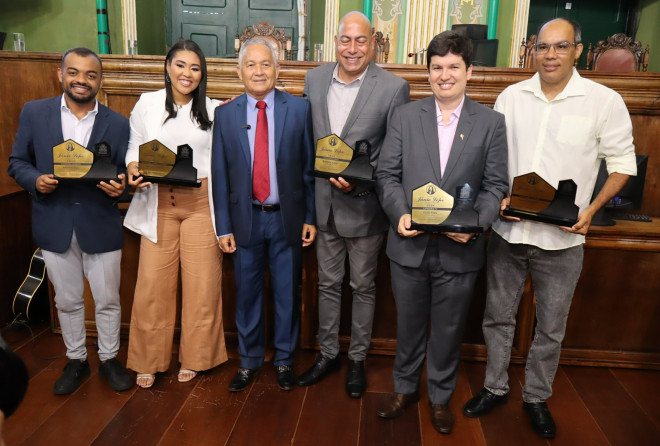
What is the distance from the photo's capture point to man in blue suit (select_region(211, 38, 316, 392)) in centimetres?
213

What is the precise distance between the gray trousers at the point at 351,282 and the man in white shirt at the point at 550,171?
0.52m

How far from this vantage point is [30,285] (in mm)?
2877

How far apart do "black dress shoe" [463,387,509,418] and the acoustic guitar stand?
2.36 meters

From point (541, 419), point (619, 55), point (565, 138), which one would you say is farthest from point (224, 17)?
point (541, 419)

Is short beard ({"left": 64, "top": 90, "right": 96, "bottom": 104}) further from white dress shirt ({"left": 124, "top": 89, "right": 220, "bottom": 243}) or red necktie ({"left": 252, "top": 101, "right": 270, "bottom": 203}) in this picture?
red necktie ({"left": 252, "top": 101, "right": 270, "bottom": 203})

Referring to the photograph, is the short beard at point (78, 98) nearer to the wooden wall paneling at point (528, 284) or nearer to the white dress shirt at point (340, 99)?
the wooden wall paneling at point (528, 284)

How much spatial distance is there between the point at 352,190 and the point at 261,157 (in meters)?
0.41

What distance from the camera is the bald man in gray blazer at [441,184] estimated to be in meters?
1.87

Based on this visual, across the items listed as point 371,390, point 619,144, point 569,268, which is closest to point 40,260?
point 371,390

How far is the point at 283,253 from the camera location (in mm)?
2285

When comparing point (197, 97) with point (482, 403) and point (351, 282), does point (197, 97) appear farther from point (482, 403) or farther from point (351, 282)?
point (482, 403)

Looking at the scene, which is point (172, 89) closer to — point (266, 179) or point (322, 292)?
point (266, 179)

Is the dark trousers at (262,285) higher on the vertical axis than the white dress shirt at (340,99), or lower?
lower

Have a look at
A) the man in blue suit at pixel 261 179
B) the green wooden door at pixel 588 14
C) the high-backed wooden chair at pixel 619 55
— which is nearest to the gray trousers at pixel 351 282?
the man in blue suit at pixel 261 179
